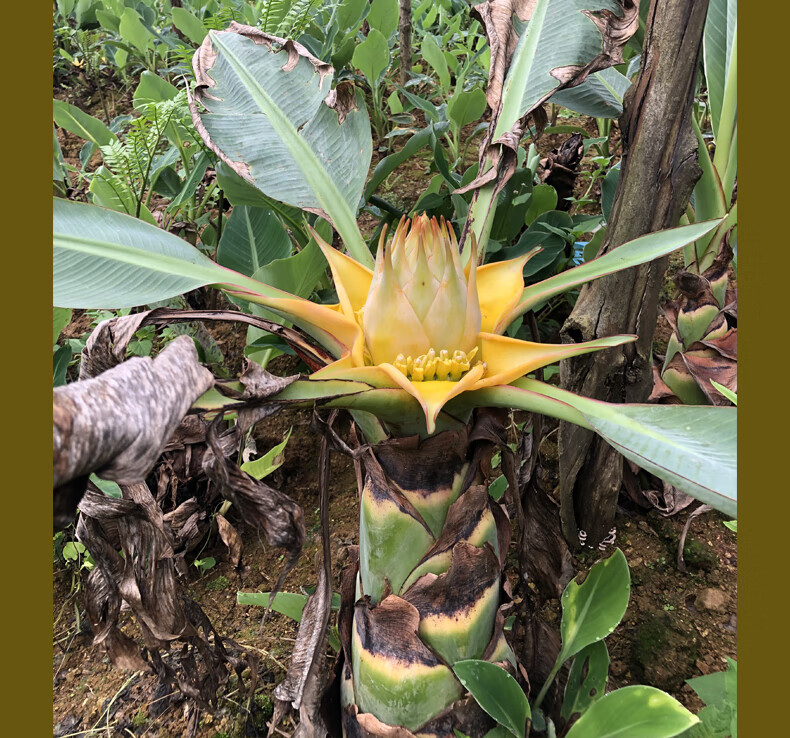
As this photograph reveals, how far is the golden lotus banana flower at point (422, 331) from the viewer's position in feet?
1.99

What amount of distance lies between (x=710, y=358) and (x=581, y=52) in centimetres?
50

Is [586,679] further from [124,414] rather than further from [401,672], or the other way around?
[124,414]

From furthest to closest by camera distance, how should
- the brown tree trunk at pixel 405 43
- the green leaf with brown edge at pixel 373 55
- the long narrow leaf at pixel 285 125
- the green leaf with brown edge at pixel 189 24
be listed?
the brown tree trunk at pixel 405 43 → the green leaf with brown edge at pixel 189 24 → the green leaf with brown edge at pixel 373 55 → the long narrow leaf at pixel 285 125

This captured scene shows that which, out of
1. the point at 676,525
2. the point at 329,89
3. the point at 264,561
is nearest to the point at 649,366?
the point at 676,525

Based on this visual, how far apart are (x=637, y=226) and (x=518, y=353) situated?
1.16ft

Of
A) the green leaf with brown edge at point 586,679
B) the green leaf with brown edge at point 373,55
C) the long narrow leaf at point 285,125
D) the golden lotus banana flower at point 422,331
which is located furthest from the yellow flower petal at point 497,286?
the green leaf with brown edge at point 373,55

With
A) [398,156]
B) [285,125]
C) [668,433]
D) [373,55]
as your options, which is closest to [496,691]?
[668,433]

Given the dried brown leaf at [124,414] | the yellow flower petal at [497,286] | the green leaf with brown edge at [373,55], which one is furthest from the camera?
the green leaf with brown edge at [373,55]

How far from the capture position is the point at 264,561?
46.4 inches

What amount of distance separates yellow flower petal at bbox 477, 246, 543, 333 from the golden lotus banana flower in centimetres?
4

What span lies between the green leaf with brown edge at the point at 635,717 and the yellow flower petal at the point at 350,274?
487 millimetres

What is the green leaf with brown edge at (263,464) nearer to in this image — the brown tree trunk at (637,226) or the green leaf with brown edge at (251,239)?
the green leaf with brown edge at (251,239)

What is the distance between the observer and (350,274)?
736 mm

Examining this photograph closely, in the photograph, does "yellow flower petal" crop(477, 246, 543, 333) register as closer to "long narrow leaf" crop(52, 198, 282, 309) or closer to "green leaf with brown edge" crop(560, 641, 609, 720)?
"long narrow leaf" crop(52, 198, 282, 309)
